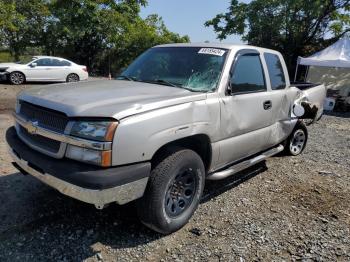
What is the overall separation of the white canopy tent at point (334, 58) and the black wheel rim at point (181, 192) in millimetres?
12481

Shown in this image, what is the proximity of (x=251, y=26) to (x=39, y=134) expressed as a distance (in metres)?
20.7

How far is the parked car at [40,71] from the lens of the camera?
14672 millimetres

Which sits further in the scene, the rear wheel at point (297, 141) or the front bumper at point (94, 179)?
the rear wheel at point (297, 141)

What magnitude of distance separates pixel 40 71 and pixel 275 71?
12.8 meters

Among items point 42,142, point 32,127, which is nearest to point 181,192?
point 42,142

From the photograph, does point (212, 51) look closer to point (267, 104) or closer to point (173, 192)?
point (267, 104)

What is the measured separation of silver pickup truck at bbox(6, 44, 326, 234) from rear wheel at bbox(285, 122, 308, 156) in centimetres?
132

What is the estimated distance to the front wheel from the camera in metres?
3.10

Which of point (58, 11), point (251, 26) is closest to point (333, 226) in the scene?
point (251, 26)

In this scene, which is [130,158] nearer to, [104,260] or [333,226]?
[104,260]

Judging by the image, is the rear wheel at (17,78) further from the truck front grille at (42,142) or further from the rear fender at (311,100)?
the truck front grille at (42,142)

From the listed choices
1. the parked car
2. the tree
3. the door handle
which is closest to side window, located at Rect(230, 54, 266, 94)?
the door handle

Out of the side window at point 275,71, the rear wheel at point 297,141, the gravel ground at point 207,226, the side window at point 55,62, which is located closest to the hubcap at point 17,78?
the side window at point 55,62

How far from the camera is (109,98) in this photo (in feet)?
10.3
